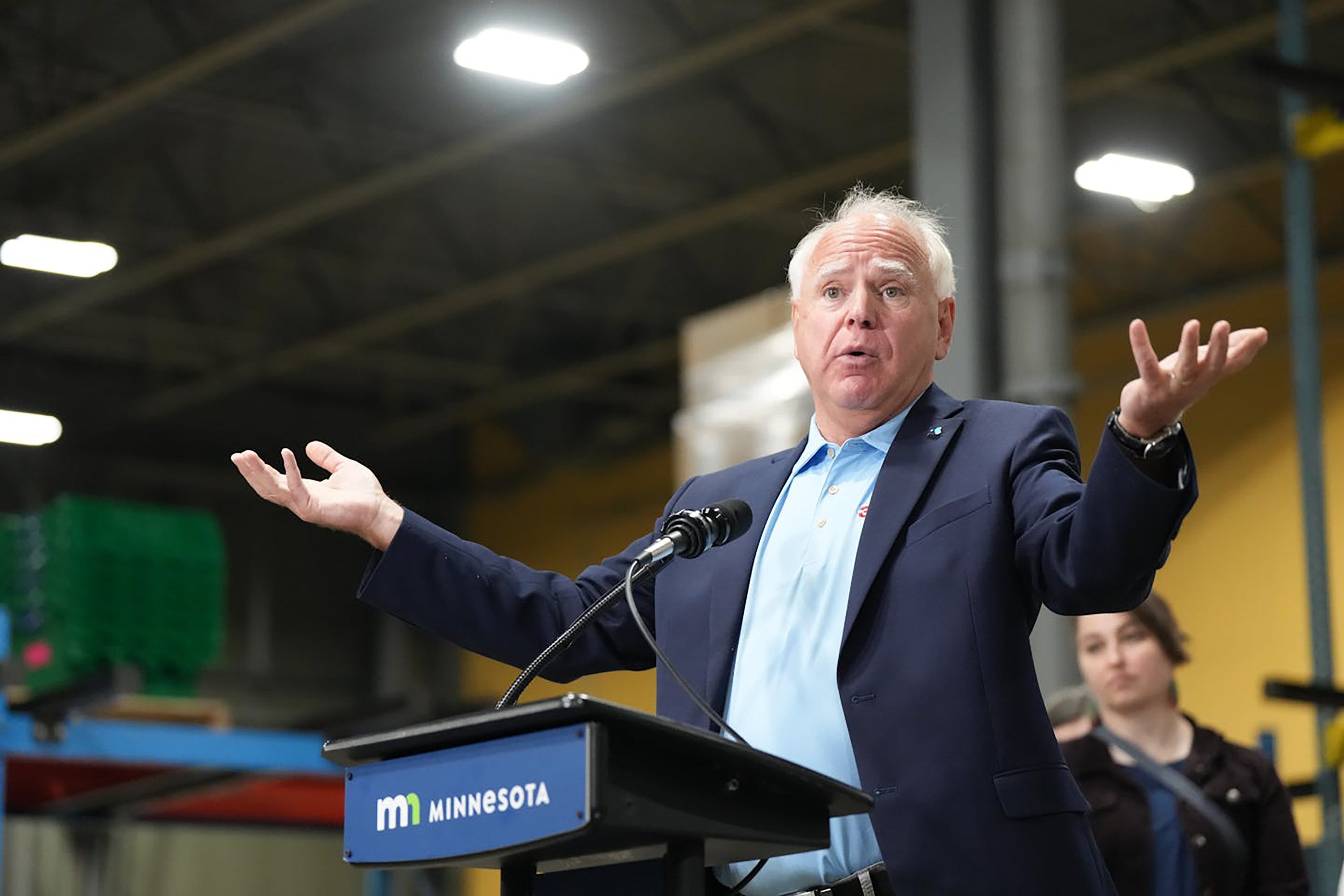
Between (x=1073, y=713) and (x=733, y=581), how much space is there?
2052 mm

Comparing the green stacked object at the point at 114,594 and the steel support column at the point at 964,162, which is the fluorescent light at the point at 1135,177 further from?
the green stacked object at the point at 114,594

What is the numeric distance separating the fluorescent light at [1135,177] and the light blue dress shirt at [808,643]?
10232 mm

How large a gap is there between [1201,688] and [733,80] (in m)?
5.04

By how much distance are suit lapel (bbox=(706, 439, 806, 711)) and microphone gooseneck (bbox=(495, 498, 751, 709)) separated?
48mm

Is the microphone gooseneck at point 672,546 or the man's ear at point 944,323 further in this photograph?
the man's ear at point 944,323

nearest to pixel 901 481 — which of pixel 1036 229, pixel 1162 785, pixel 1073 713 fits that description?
pixel 1162 785

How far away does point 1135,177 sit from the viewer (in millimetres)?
12312

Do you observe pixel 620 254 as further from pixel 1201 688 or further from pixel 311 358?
pixel 1201 688

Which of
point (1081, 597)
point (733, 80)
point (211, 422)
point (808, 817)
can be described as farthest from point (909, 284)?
point (211, 422)

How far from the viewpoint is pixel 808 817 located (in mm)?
1877

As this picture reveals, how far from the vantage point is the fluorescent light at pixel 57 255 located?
43.4ft

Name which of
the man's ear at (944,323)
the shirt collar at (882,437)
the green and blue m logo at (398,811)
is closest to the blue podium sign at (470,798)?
the green and blue m logo at (398,811)

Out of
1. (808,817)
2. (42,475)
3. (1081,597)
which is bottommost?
(808,817)

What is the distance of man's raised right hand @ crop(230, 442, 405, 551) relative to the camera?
231 centimetres
